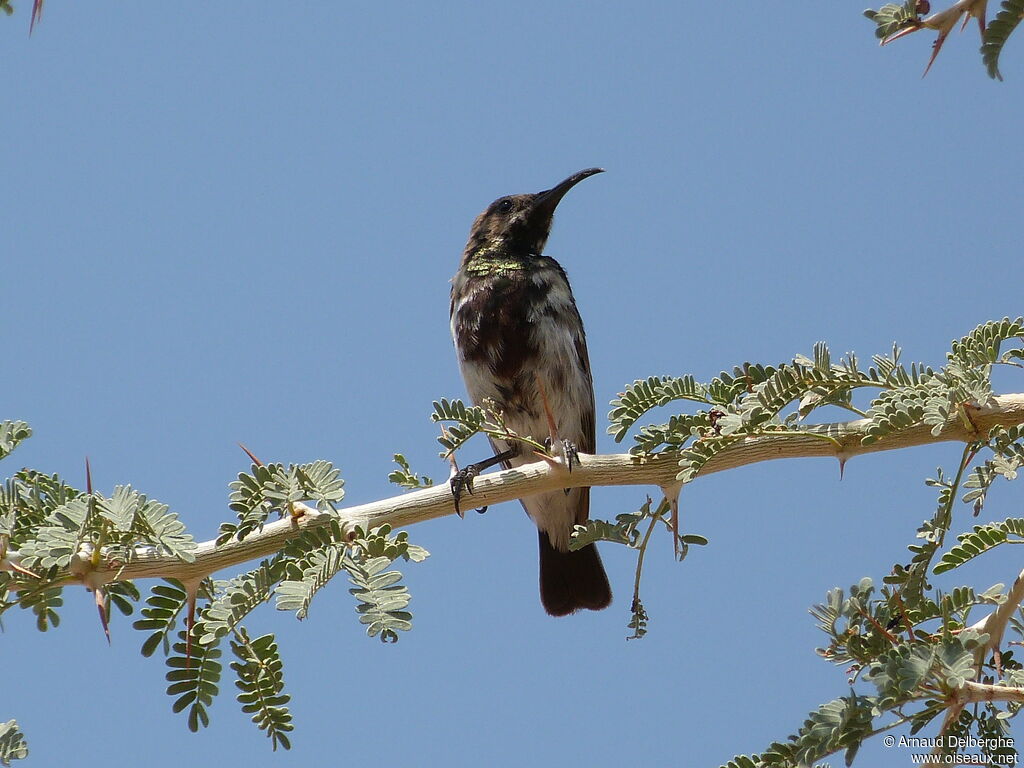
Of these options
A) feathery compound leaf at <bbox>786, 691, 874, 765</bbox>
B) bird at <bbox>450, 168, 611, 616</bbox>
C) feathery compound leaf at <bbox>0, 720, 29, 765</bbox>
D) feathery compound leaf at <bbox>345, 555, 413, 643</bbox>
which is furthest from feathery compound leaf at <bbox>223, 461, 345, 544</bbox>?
bird at <bbox>450, 168, 611, 616</bbox>

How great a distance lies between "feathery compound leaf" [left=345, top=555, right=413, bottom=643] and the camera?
243cm

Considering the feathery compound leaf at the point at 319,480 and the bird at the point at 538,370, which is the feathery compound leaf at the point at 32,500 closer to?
the feathery compound leaf at the point at 319,480

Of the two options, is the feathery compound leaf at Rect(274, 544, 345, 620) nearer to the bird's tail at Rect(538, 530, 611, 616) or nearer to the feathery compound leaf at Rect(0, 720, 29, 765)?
the feathery compound leaf at Rect(0, 720, 29, 765)

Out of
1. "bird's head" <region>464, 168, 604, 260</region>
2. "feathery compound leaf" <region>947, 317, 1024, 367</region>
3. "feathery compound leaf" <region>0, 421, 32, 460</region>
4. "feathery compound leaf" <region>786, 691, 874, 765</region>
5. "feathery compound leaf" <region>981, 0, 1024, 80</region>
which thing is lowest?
"feathery compound leaf" <region>786, 691, 874, 765</region>

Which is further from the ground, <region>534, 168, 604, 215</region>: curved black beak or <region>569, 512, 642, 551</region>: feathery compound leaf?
<region>534, 168, 604, 215</region>: curved black beak

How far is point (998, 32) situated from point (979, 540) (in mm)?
1333

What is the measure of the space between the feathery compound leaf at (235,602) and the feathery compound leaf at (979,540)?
1799 mm

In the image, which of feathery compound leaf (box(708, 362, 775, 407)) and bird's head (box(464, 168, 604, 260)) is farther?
bird's head (box(464, 168, 604, 260))

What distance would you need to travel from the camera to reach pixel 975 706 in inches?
106

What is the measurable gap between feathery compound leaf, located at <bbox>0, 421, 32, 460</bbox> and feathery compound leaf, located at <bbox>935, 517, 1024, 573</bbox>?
2.56 m

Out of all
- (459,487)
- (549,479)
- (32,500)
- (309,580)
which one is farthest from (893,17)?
(32,500)

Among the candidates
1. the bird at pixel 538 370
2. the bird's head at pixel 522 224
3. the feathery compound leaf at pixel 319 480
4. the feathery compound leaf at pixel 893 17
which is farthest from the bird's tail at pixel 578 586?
the feathery compound leaf at pixel 893 17

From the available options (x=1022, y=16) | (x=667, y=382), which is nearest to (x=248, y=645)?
(x=667, y=382)

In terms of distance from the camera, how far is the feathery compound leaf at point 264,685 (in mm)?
2846
